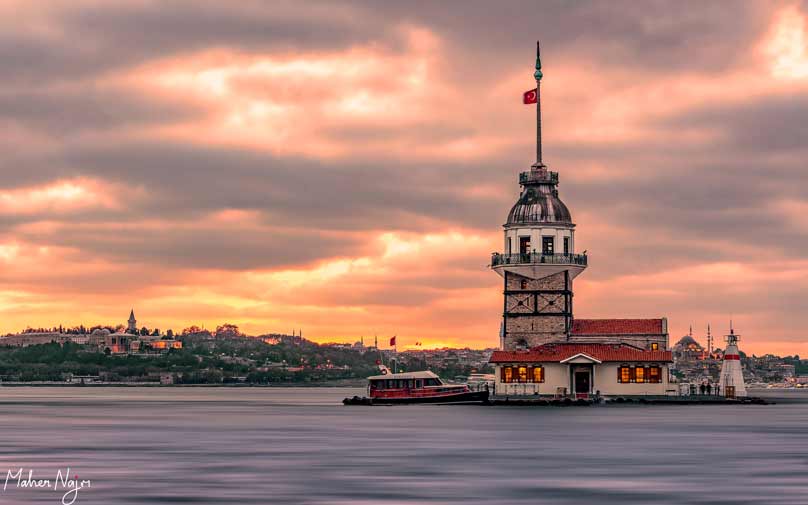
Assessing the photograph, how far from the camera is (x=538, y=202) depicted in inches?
5418

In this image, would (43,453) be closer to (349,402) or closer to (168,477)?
(168,477)

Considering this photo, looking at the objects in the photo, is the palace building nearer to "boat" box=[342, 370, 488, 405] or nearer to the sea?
"boat" box=[342, 370, 488, 405]

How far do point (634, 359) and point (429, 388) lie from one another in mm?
19828

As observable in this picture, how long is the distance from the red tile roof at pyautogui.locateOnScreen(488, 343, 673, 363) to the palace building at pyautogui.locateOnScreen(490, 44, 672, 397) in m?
0.09

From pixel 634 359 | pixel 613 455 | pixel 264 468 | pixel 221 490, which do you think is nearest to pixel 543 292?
pixel 634 359

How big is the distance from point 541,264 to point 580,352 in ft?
32.1

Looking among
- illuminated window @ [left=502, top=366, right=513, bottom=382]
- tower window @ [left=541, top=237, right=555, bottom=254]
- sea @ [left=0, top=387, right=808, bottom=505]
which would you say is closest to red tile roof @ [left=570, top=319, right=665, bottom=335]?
tower window @ [left=541, top=237, right=555, bottom=254]

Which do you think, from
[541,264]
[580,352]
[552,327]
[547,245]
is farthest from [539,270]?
[580,352]

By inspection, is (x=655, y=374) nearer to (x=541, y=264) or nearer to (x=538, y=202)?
(x=541, y=264)

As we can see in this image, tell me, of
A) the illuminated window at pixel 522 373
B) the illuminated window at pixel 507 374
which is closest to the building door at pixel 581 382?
the illuminated window at pixel 522 373

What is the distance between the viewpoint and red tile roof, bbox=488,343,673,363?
426ft

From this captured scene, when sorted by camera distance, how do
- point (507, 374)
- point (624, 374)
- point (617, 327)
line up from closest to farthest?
point (624, 374) → point (507, 374) → point (617, 327)

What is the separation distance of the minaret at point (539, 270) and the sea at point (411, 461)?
28977 mm

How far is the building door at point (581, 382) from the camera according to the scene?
132 m
